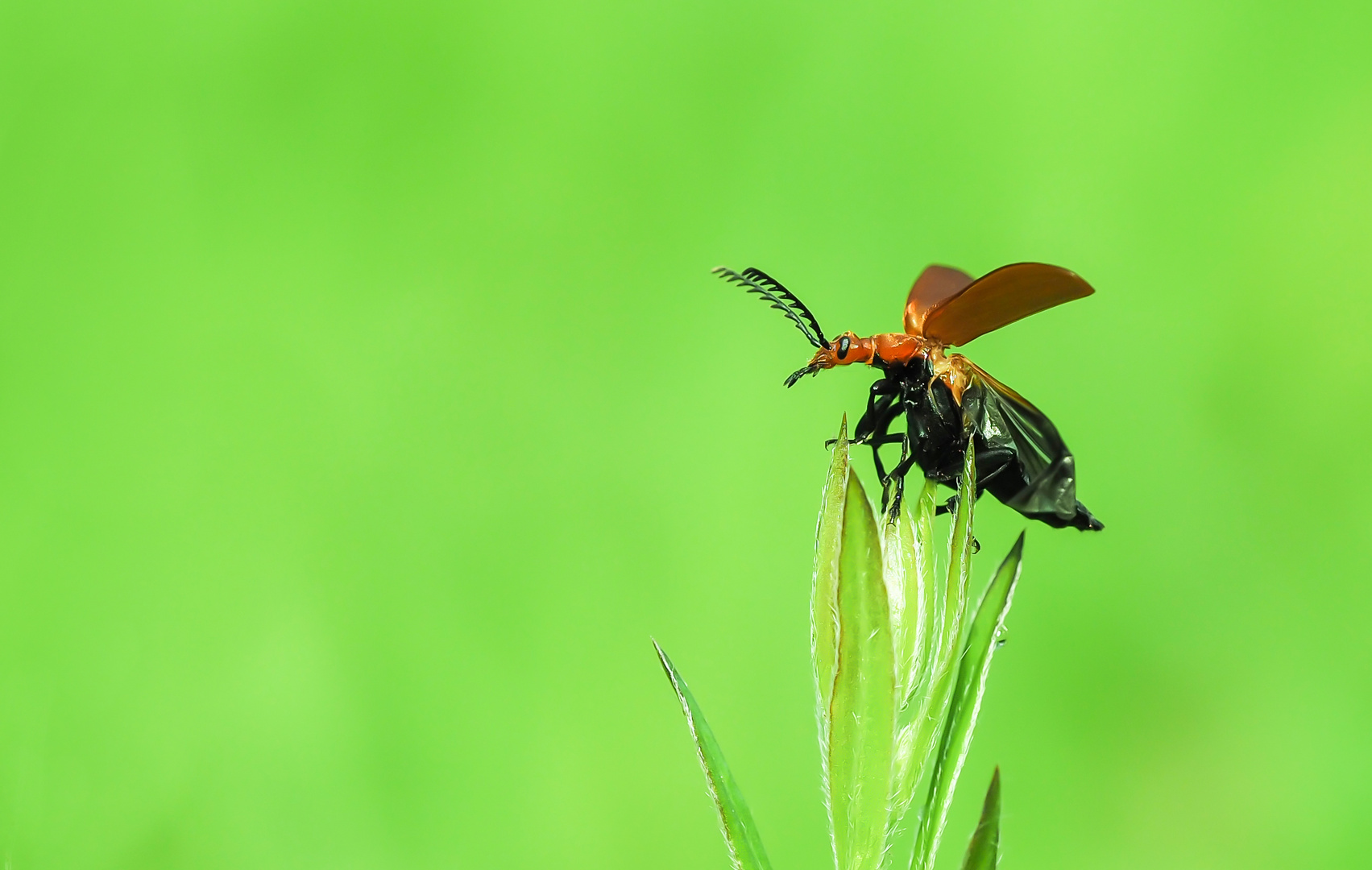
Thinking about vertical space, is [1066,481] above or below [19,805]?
above

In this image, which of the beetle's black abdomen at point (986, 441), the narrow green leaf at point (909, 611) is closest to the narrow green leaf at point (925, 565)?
the narrow green leaf at point (909, 611)

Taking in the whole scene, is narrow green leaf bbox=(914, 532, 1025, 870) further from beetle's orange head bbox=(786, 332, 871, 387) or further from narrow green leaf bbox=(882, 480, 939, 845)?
beetle's orange head bbox=(786, 332, 871, 387)

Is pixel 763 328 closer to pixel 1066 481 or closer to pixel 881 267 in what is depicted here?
pixel 881 267

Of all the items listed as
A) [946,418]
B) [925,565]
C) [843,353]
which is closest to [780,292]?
[843,353]

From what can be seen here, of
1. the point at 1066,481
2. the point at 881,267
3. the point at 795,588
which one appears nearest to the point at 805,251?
the point at 881,267

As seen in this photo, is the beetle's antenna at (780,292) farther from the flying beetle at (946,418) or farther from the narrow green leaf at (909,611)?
the narrow green leaf at (909,611)

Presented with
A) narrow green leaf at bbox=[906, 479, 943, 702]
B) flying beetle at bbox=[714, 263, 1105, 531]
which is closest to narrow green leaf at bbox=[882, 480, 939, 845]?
narrow green leaf at bbox=[906, 479, 943, 702]
